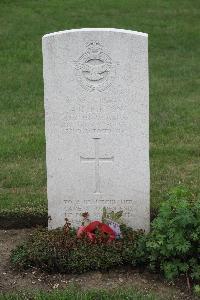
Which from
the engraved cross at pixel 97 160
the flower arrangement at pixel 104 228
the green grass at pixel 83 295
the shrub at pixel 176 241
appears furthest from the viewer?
the engraved cross at pixel 97 160

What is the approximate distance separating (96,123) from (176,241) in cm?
118

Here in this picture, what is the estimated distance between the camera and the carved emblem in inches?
217

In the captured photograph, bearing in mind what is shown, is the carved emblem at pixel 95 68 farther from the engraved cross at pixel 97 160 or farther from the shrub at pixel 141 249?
the shrub at pixel 141 249

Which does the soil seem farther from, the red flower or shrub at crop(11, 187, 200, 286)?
the red flower

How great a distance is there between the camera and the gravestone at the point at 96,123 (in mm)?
5496

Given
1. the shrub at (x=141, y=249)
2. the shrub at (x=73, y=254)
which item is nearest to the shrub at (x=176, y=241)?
the shrub at (x=141, y=249)

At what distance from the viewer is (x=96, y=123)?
5.62m

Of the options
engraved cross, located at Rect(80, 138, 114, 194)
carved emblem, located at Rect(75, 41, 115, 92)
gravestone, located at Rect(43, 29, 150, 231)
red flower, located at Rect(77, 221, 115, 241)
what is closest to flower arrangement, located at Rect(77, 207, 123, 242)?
red flower, located at Rect(77, 221, 115, 241)

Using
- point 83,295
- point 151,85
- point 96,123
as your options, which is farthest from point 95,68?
point 151,85

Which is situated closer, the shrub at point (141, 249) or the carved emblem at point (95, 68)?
the shrub at point (141, 249)

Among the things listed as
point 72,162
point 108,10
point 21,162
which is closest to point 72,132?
point 72,162

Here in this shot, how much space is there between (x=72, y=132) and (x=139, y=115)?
538 millimetres

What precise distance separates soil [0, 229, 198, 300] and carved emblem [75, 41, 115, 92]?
4.61ft

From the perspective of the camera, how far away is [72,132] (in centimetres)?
566
